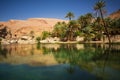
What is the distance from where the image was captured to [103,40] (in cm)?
6869

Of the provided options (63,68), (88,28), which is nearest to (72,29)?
(88,28)

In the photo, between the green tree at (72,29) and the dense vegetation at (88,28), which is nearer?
the dense vegetation at (88,28)

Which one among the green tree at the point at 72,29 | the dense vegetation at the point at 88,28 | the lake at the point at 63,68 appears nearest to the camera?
the lake at the point at 63,68

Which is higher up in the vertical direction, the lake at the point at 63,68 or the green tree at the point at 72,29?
the green tree at the point at 72,29

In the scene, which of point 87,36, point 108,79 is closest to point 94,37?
point 87,36

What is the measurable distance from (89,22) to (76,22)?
28.2 ft

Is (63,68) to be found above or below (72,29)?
below

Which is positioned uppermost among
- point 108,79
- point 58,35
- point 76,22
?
point 76,22

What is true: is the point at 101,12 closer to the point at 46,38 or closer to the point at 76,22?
the point at 76,22

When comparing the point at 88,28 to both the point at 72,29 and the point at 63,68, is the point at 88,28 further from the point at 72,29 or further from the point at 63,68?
the point at 63,68

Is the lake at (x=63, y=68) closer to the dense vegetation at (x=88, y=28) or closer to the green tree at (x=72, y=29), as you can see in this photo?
the dense vegetation at (x=88, y=28)

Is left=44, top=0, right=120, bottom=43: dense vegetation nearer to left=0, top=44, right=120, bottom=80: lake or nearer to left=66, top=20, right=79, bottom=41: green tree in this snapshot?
left=66, top=20, right=79, bottom=41: green tree

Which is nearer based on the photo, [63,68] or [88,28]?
[63,68]

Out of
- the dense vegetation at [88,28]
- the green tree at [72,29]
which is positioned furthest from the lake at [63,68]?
the green tree at [72,29]
